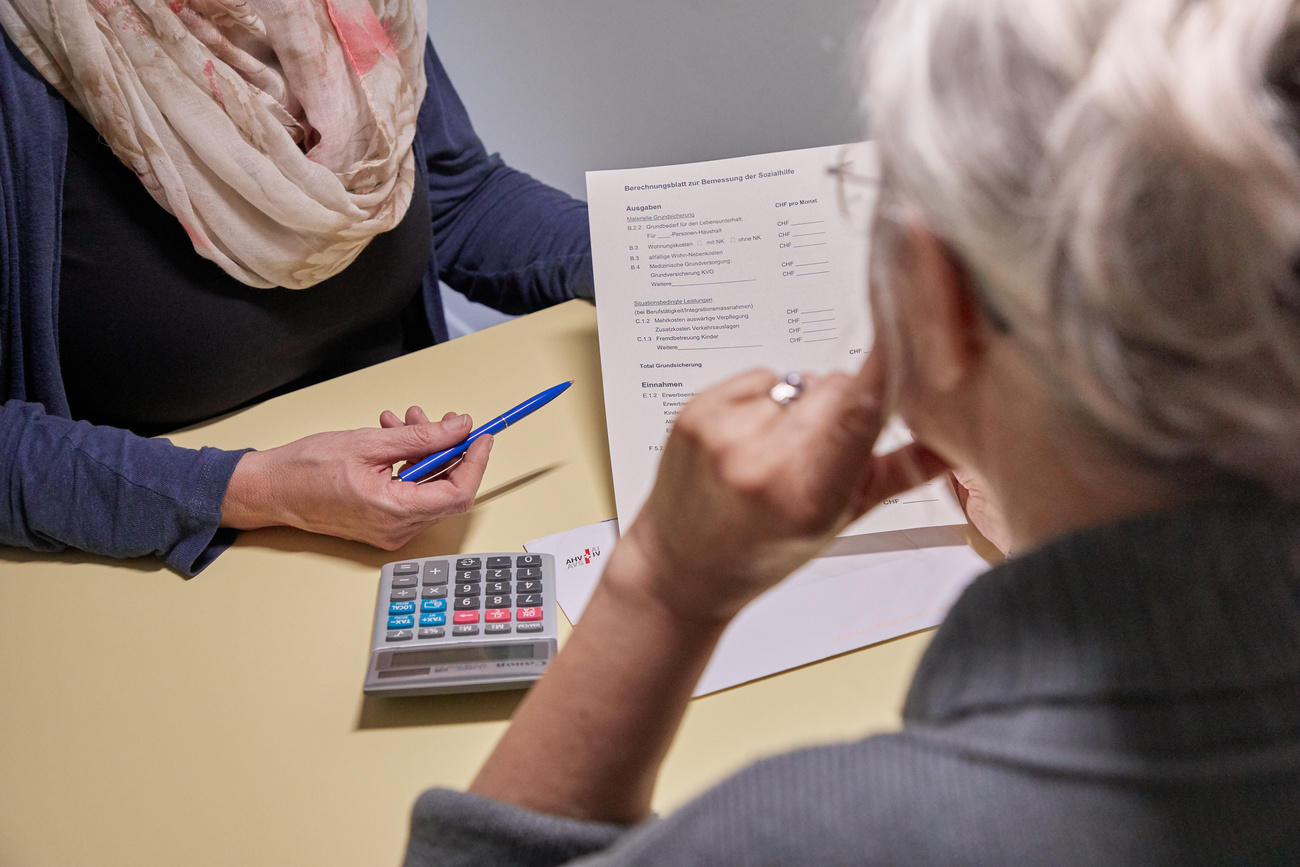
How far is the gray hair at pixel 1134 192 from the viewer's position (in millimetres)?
215

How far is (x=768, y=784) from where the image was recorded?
0.28 meters

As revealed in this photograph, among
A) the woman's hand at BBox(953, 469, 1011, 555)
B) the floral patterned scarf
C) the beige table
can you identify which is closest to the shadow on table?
the beige table

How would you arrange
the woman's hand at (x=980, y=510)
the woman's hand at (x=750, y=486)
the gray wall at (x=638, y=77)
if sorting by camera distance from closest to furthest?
the woman's hand at (x=750, y=486), the woman's hand at (x=980, y=510), the gray wall at (x=638, y=77)

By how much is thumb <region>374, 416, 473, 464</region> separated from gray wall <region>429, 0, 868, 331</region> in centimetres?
51

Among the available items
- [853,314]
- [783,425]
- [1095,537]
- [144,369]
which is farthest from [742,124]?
[1095,537]

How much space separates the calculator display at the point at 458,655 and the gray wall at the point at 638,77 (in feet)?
2.06

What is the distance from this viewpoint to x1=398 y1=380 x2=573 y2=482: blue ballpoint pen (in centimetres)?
66

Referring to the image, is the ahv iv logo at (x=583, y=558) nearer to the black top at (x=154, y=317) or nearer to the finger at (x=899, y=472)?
the finger at (x=899, y=472)

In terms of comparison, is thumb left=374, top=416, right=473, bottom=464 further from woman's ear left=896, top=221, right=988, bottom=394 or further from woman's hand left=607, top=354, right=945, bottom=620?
woman's ear left=896, top=221, right=988, bottom=394

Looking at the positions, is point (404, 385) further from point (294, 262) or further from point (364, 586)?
point (364, 586)

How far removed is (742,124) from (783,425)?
83cm

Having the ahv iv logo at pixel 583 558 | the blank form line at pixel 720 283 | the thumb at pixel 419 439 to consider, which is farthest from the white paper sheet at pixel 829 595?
the blank form line at pixel 720 283

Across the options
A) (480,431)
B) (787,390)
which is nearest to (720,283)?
(480,431)

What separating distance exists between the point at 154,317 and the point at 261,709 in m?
0.39
